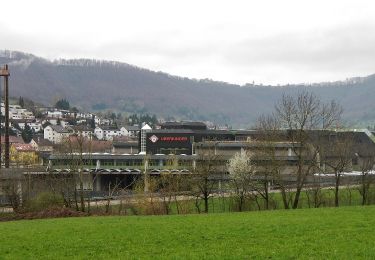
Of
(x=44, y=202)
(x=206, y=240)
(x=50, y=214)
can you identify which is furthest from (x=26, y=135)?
(x=206, y=240)

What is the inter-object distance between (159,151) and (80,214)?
62897 millimetres

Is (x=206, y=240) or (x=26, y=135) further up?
(x=26, y=135)

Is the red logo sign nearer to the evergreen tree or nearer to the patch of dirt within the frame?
the patch of dirt

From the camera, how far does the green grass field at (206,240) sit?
18.0 meters

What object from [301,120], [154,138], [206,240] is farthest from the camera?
[154,138]

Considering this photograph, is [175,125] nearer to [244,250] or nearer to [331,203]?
[331,203]

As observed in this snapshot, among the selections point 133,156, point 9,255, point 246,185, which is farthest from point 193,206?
point 133,156

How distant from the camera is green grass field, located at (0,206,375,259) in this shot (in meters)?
18.0

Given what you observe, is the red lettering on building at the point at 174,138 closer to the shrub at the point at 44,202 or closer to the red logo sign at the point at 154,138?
the red logo sign at the point at 154,138

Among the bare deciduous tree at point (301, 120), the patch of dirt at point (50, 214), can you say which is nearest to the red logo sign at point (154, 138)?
the bare deciduous tree at point (301, 120)

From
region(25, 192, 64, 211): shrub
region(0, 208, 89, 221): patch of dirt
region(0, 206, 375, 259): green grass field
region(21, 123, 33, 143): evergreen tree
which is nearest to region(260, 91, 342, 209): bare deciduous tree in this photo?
region(0, 206, 375, 259): green grass field

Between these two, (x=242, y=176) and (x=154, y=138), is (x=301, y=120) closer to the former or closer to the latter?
(x=242, y=176)

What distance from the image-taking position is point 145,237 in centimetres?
2328

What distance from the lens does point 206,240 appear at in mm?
21703
